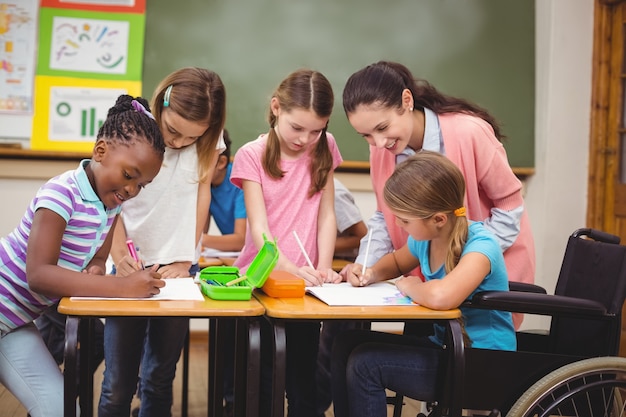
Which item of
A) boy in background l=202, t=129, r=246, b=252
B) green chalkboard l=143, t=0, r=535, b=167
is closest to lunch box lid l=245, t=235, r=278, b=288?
boy in background l=202, t=129, r=246, b=252

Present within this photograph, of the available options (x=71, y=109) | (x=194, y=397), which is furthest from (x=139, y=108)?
(x=71, y=109)

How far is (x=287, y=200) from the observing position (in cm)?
240

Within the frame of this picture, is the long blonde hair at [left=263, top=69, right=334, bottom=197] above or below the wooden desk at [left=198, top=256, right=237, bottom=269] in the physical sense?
above

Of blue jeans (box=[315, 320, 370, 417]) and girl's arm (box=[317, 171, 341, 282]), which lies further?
blue jeans (box=[315, 320, 370, 417])

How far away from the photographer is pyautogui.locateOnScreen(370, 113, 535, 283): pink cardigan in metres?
2.21

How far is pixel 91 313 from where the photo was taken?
1587mm

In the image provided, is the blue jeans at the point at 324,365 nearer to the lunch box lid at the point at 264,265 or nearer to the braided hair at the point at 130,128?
the lunch box lid at the point at 264,265

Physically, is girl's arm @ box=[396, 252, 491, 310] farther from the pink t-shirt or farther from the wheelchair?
the pink t-shirt

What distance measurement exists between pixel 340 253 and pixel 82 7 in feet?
6.79

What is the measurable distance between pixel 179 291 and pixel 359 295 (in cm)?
44

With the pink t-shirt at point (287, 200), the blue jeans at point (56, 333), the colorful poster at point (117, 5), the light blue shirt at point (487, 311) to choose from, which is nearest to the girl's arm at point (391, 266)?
the light blue shirt at point (487, 311)

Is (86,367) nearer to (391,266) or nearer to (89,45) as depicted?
(391,266)

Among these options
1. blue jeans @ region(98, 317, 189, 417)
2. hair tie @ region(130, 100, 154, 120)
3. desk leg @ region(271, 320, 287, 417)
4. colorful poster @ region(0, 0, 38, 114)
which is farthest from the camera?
colorful poster @ region(0, 0, 38, 114)

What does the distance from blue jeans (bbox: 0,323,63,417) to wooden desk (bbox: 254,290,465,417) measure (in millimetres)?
487
